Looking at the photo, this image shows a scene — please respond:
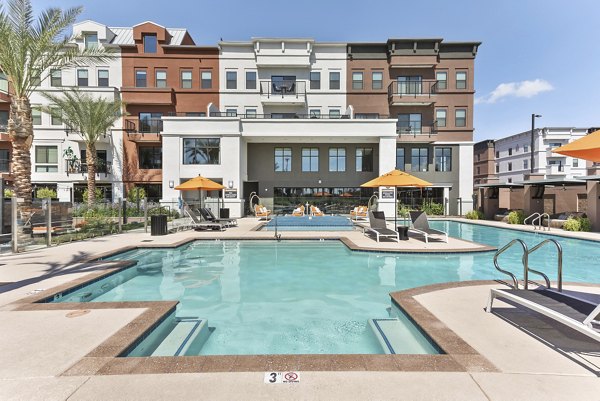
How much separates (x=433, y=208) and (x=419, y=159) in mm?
4671

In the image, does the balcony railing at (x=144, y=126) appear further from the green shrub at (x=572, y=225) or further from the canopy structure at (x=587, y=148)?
the green shrub at (x=572, y=225)

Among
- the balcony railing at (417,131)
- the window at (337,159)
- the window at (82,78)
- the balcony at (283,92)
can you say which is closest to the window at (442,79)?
the balcony railing at (417,131)

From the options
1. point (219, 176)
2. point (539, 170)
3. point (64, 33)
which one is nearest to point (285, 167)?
point (219, 176)

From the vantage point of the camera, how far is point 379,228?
13.2 metres

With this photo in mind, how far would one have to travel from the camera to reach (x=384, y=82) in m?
28.9

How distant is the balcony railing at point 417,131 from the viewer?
28141 mm

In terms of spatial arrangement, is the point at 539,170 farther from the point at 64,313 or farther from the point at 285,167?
the point at 64,313

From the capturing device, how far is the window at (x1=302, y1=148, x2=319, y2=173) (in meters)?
28.1

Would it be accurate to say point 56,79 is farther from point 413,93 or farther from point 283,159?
point 413,93

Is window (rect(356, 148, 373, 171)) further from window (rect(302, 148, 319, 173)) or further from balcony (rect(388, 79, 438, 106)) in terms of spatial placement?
balcony (rect(388, 79, 438, 106))

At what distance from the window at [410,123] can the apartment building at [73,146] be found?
25753 mm

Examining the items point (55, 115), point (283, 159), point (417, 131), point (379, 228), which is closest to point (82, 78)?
point (55, 115)

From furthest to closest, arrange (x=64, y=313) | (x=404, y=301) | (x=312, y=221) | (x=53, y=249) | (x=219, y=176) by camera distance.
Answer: (x=219, y=176), (x=312, y=221), (x=53, y=249), (x=404, y=301), (x=64, y=313)

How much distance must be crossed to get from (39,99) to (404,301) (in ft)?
118
